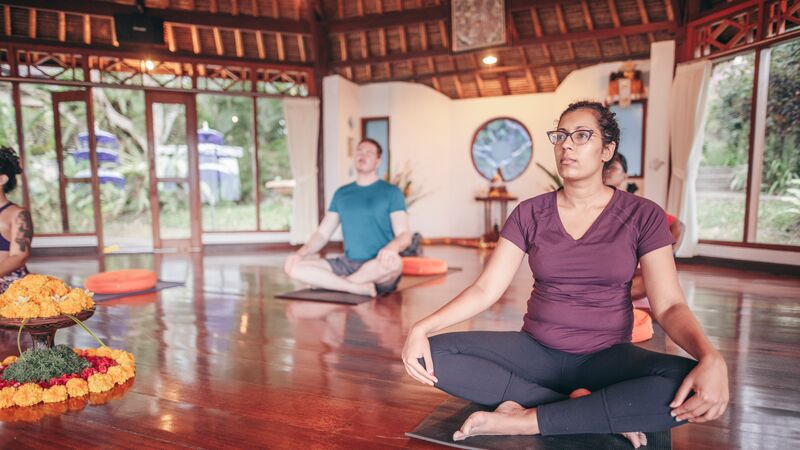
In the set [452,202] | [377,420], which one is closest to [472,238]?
[452,202]

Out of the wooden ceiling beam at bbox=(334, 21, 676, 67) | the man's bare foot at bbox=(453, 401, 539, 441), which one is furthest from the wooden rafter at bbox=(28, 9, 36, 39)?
the man's bare foot at bbox=(453, 401, 539, 441)

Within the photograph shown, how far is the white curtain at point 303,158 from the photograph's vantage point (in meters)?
6.87

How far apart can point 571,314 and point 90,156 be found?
6529mm

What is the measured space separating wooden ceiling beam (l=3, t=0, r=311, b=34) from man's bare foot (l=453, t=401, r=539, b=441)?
633 centimetres

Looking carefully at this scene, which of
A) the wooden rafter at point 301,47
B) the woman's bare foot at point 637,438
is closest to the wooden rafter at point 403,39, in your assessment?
the wooden rafter at point 301,47

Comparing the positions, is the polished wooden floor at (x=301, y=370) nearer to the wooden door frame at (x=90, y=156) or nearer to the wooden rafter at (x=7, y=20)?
the wooden door frame at (x=90, y=156)

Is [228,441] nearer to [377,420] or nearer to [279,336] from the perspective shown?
[377,420]

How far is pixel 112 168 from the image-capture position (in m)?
6.86

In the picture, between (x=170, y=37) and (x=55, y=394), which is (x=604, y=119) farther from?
(x=170, y=37)

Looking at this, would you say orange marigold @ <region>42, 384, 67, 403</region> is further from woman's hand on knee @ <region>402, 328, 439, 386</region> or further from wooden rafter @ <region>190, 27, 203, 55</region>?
wooden rafter @ <region>190, 27, 203, 55</region>

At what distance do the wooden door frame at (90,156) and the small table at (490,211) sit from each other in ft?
16.3

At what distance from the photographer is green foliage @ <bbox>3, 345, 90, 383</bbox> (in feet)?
5.72

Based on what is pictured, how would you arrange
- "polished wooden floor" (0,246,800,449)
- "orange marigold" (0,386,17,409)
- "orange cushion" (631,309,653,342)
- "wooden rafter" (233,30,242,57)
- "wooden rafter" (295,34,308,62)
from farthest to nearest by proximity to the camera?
1. "wooden rafter" (295,34,308,62)
2. "wooden rafter" (233,30,242,57)
3. "orange cushion" (631,309,653,342)
4. "orange marigold" (0,386,17,409)
5. "polished wooden floor" (0,246,800,449)

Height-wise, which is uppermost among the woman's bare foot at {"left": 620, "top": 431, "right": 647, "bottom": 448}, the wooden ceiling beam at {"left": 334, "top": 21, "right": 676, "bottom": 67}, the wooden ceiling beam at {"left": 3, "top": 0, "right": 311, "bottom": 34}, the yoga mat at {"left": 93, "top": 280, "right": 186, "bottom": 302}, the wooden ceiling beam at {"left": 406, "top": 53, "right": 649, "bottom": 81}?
the wooden ceiling beam at {"left": 3, "top": 0, "right": 311, "bottom": 34}
